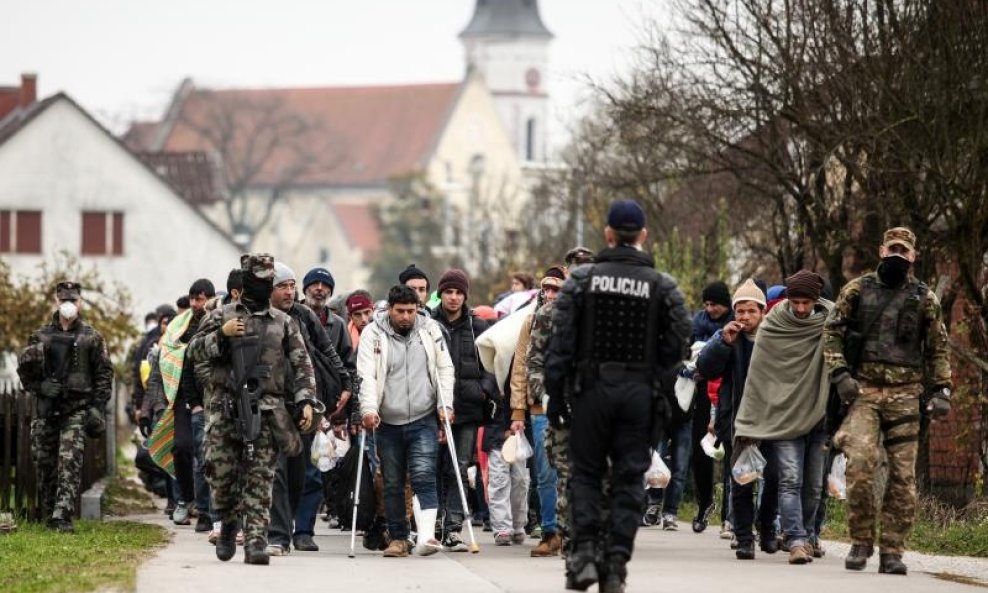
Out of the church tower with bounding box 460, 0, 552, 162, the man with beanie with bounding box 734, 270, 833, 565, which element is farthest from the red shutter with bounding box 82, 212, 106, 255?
the church tower with bounding box 460, 0, 552, 162

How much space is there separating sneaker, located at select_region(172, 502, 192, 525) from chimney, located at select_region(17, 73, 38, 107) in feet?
187

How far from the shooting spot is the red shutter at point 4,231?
69.6 metres

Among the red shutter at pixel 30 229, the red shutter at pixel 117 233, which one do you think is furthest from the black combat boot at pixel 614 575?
the red shutter at pixel 30 229

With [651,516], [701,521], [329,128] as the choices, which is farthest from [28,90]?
[329,128]

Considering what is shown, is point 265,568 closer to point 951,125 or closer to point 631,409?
point 631,409

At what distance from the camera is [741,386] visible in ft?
50.2

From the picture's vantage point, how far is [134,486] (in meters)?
25.1

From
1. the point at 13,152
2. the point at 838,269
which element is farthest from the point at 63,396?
the point at 13,152

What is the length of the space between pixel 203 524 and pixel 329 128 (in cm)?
A: 13976

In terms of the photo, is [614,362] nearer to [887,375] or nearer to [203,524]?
[887,375]

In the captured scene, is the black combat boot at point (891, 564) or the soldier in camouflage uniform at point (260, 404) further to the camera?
the soldier in camouflage uniform at point (260, 404)

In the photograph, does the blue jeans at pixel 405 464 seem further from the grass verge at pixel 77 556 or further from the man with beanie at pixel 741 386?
the man with beanie at pixel 741 386

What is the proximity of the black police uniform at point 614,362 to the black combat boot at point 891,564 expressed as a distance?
7.65 ft

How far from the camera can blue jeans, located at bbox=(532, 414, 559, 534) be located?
15227 millimetres
